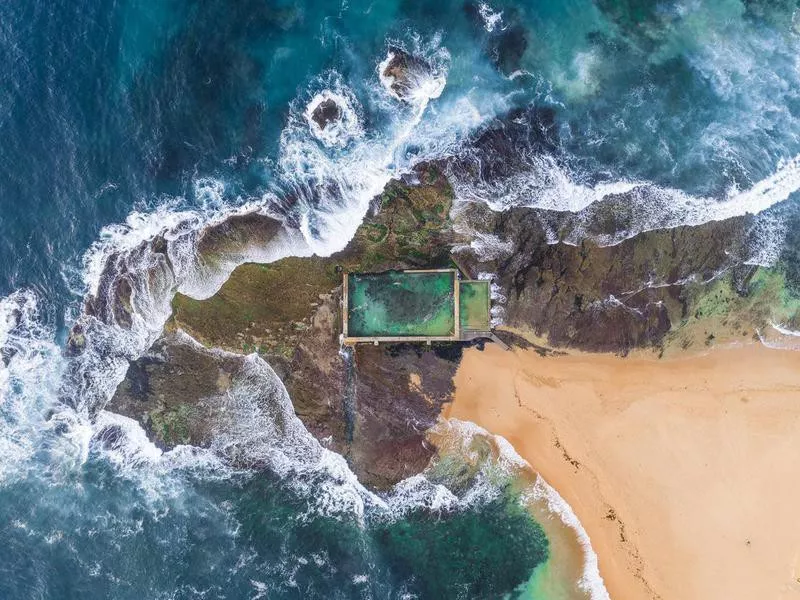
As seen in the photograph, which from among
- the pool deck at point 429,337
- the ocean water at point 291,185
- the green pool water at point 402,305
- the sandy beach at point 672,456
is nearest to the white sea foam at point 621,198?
the ocean water at point 291,185

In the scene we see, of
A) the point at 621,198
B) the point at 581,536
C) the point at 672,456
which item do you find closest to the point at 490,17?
the point at 621,198

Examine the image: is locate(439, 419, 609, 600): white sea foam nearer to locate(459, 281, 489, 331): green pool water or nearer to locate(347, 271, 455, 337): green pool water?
locate(459, 281, 489, 331): green pool water

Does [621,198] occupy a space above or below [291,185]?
below

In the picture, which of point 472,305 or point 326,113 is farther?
point 326,113

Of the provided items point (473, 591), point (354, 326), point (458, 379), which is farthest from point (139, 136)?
point (473, 591)

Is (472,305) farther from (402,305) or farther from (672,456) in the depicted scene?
(672,456)

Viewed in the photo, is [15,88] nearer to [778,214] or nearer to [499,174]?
[499,174]

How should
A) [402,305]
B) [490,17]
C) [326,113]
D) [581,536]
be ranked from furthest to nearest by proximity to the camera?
[326,113] < [490,17] < [581,536] < [402,305]
